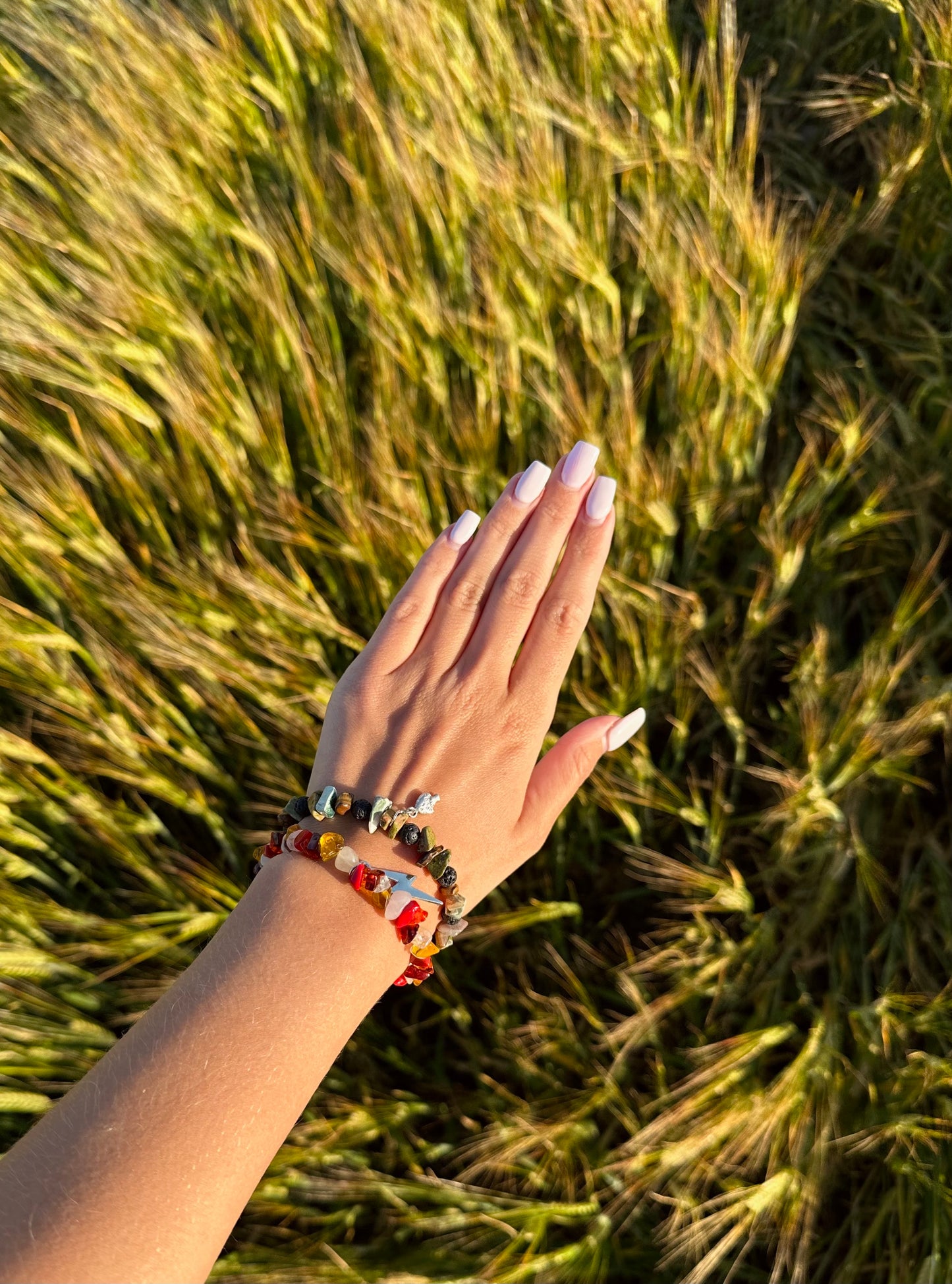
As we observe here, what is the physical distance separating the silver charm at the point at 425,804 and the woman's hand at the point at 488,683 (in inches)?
0.7

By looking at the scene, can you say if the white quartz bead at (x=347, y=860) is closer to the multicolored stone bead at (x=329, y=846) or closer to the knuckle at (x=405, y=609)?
the multicolored stone bead at (x=329, y=846)

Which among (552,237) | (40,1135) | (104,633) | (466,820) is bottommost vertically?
(40,1135)

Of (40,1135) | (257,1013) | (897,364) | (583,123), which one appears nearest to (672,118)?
(583,123)

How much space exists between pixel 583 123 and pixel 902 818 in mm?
951

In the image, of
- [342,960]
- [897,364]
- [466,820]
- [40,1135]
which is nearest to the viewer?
[40,1135]

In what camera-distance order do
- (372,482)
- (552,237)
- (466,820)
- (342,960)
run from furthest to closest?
(372,482), (552,237), (466,820), (342,960)

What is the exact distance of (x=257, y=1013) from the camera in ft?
2.38

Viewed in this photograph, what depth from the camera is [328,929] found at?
78 centimetres

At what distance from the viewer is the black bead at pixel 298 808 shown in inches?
33.4

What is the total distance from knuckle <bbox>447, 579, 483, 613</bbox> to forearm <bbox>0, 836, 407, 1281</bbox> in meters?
0.32

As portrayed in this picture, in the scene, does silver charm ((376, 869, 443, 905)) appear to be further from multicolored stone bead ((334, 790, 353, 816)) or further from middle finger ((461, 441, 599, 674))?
middle finger ((461, 441, 599, 674))

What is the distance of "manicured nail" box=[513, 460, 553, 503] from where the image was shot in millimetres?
985

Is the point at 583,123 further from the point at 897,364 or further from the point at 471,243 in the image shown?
the point at 897,364

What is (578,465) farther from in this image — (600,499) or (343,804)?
(343,804)
